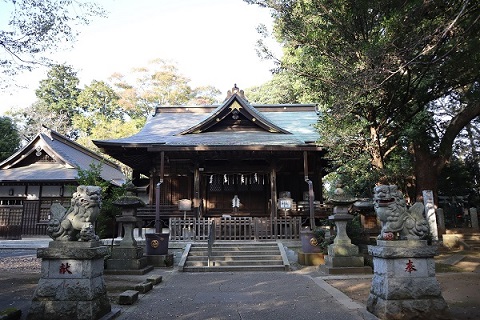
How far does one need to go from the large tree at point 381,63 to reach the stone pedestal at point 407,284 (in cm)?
447

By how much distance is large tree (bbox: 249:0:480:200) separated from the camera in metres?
8.68

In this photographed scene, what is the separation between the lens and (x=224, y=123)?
64.1 ft

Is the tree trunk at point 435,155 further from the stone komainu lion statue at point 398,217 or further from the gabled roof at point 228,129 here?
the stone komainu lion statue at point 398,217

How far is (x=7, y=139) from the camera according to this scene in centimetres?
2808

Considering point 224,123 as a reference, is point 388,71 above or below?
below

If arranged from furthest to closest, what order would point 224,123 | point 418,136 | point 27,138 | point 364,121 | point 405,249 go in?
point 27,138 → point 224,123 → point 418,136 → point 364,121 → point 405,249

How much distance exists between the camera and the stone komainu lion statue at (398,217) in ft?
17.8

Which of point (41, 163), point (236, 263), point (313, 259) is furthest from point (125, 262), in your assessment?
point (41, 163)

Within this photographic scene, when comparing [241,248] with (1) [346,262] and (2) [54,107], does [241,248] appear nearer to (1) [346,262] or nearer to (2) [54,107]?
(1) [346,262]

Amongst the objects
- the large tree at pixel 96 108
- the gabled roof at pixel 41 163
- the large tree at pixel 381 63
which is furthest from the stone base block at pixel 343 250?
the large tree at pixel 96 108

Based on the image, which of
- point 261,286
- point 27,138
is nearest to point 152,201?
point 261,286

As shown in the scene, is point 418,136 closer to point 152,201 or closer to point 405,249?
point 405,249

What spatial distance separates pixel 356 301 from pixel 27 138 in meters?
41.6

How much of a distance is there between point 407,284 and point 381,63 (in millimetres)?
5739
